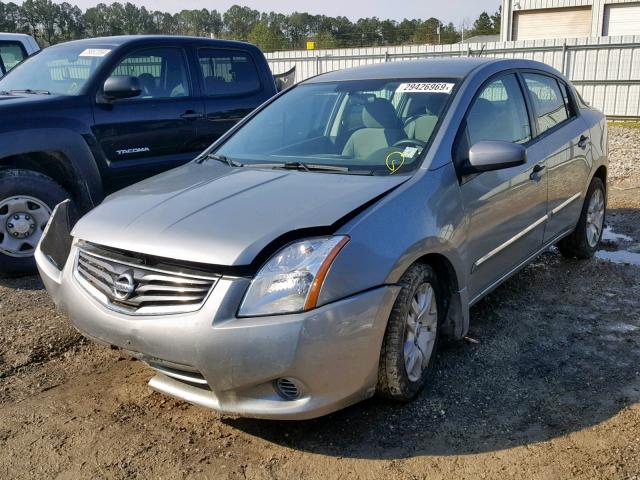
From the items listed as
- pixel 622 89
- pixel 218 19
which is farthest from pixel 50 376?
pixel 218 19

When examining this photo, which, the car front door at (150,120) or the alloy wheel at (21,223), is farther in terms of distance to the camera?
the car front door at (150,120)

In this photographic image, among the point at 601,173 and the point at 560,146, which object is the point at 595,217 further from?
the point at 560,146

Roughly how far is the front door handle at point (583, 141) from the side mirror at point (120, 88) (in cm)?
377

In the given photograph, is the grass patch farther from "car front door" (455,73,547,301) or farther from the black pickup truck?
"car front door" (455,73,547,301)

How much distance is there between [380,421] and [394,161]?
136 centimetres

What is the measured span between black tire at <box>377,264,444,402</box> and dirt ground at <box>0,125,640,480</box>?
0.15 m

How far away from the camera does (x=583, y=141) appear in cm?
496

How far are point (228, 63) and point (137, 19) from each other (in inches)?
1951

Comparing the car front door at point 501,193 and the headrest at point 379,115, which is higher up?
the headrest at point 379,115

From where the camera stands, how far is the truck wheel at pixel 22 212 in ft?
16.6

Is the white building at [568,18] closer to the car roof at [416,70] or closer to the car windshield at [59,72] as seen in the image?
the car roof at [416,70]

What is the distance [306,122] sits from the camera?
13.6ft

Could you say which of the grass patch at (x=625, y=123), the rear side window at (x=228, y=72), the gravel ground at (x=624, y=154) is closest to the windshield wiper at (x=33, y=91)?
the rear side window at (x=228, y=72)

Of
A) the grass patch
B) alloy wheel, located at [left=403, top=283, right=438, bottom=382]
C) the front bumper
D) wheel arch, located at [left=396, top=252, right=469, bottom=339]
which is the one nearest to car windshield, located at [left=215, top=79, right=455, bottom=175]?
wheel arch, located at [left=396, top=252, right=469, bottom=339]
